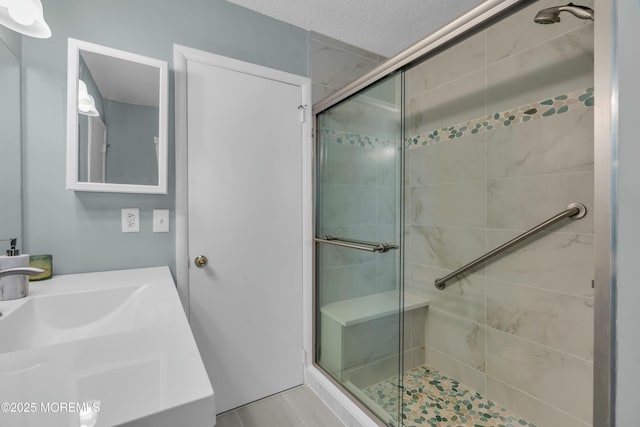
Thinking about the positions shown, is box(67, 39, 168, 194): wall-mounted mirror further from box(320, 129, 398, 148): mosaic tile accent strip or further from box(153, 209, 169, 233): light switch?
box(320, 129, 398, 148): mosaic tile accent strip

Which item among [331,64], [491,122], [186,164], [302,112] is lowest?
[186,164]

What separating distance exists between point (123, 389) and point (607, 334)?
101 centimetres

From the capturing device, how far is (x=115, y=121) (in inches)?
51.3

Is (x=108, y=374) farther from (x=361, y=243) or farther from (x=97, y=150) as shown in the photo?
(x=361, y=243)

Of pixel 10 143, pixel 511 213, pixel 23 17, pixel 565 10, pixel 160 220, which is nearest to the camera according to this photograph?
pixel 565 10

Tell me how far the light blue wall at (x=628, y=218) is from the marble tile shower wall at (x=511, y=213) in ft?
1.70

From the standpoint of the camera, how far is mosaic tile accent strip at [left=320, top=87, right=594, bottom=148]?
4.35ft

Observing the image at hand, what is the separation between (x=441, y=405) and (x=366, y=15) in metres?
2.31

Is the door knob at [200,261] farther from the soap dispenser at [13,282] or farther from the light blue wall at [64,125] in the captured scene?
the soap dispenser at [13,282]

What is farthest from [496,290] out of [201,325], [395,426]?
[201,325]

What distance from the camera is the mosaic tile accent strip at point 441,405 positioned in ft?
4.81

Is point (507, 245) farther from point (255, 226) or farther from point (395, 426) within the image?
point (255, 226)

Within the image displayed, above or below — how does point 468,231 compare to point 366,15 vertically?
below

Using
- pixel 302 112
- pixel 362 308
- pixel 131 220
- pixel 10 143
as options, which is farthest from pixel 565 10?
pixel 10 143
